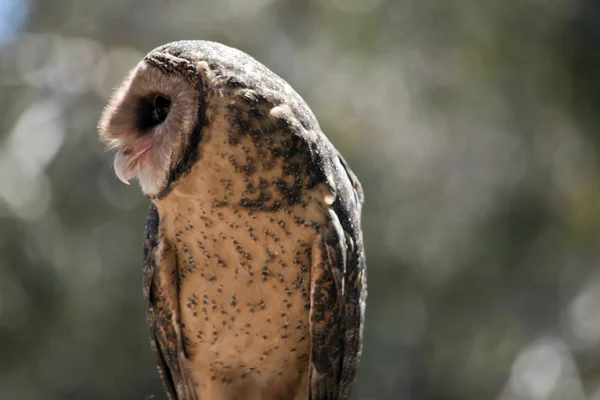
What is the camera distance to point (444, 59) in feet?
28.2

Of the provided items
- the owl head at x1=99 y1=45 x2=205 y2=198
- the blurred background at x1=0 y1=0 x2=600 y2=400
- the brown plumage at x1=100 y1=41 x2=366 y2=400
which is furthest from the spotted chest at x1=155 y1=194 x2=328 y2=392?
the blurred background at x1=0 y1=0 x2=600 y2=400

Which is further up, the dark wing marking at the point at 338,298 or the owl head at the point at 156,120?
the owl head at the point at 156,120

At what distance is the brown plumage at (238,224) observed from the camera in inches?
80.3

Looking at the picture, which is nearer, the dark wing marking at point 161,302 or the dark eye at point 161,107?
the dark eye at point 161,107

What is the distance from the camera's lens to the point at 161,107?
83.2 inches

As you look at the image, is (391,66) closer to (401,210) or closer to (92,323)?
(401,210)

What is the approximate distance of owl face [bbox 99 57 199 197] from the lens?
201 centimetres

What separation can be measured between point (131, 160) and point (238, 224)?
31 centimetres

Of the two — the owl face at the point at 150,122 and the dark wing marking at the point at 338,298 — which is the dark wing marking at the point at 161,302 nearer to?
the owl face at the point at 150,122

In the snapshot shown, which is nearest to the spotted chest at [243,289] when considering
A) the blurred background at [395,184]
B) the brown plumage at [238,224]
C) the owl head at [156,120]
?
the brown plumage at [238,224]

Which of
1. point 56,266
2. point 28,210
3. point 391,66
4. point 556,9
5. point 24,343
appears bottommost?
point 24,343

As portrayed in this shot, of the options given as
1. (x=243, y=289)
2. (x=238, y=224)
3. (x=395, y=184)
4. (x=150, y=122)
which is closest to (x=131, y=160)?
(x=150, y=122)

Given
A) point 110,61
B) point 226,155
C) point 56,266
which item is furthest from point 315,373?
point 110,61

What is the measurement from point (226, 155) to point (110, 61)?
6063mm
